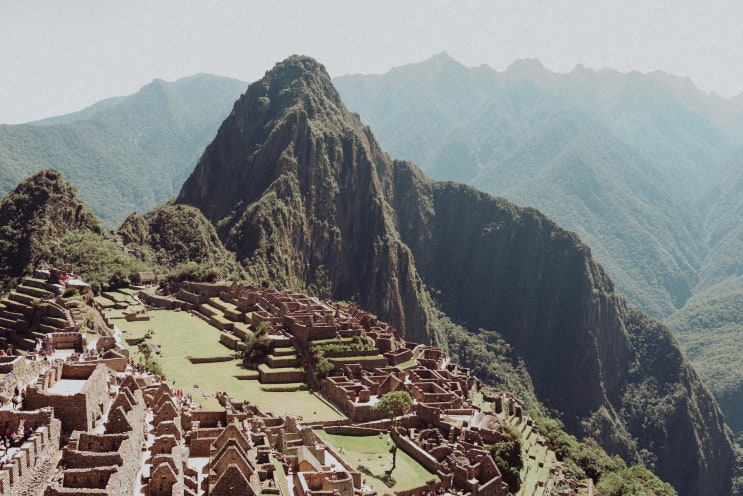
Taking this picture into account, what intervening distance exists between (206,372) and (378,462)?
60.6ft

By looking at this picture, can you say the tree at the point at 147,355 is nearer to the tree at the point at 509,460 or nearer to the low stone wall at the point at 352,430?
the low stone wall at the point at 352,430

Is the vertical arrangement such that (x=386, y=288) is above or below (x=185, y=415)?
below

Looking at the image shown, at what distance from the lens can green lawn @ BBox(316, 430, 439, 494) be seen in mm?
38719

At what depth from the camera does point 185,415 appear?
3056 centimetres

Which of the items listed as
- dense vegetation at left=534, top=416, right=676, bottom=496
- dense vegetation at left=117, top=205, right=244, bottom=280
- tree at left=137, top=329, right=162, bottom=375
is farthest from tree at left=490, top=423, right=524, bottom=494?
dense vegetation at left=117, top=205, right=244, bottom=280

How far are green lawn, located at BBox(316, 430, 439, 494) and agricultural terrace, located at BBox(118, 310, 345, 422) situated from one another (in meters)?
3.48

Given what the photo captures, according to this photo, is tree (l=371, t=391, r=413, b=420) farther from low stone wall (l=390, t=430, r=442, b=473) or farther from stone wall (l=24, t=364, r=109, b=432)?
stone wall (l=24, t=364, r=109, b=432)

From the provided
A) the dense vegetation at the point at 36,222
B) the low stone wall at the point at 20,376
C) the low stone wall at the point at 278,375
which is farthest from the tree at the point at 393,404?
the dense vegetation at the point at 36,222

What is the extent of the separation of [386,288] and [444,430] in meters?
130

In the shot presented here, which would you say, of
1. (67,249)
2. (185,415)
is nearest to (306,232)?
(67,249)

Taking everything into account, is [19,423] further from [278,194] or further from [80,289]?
[278,194]

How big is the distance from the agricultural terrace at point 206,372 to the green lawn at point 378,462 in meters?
3.48

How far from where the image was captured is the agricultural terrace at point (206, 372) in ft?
156

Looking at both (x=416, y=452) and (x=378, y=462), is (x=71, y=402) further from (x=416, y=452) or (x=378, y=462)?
(x=416, y=452)
